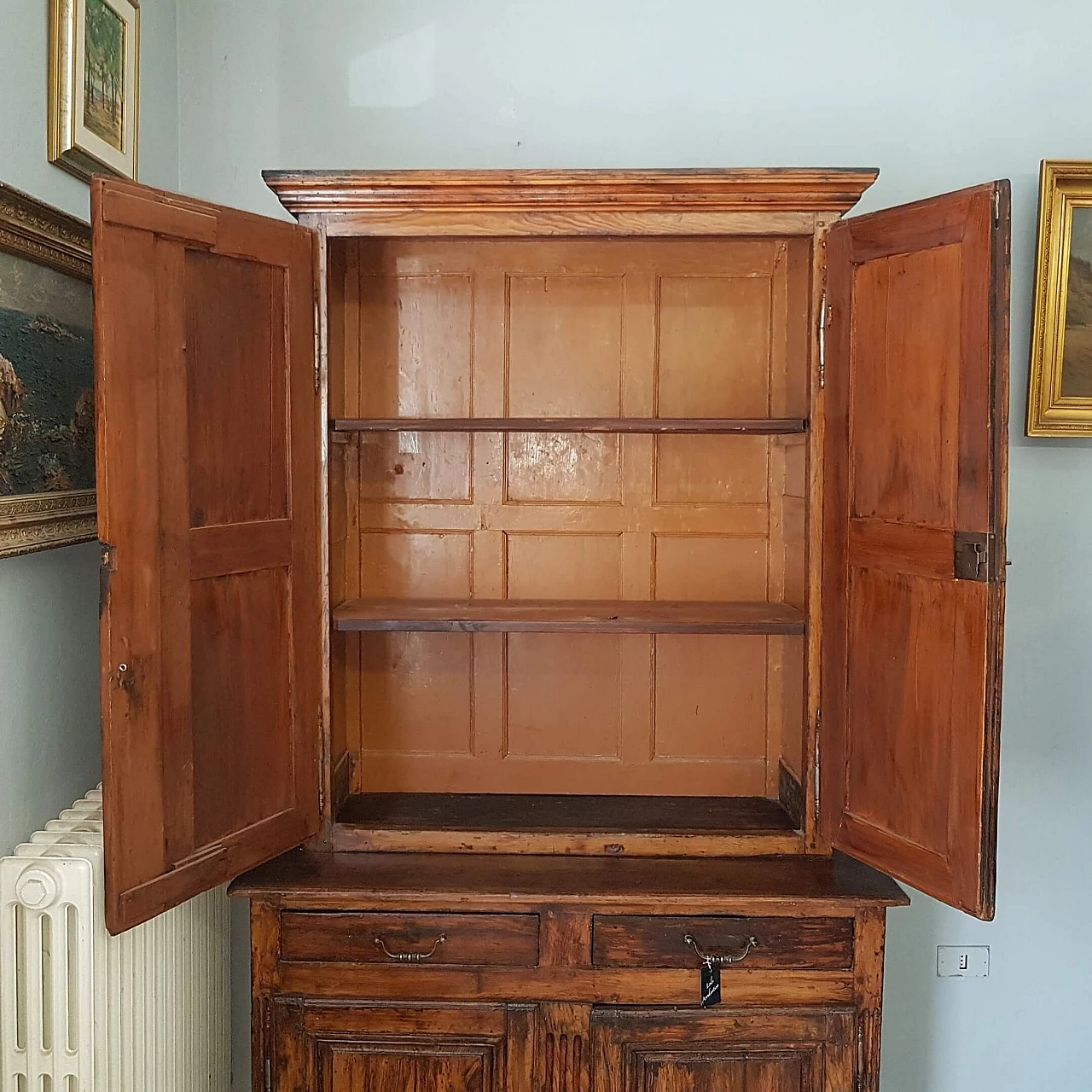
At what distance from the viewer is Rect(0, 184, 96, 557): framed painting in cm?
157

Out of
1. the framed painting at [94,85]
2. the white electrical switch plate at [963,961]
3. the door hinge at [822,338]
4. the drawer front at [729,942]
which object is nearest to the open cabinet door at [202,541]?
the framed painting at [94,85]

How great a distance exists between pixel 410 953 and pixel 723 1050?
626mm

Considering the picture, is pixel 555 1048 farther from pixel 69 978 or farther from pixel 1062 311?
pixel 1062 311

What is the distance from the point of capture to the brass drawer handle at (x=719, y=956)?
1754mm

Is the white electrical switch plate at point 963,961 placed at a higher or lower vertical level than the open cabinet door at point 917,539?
lower

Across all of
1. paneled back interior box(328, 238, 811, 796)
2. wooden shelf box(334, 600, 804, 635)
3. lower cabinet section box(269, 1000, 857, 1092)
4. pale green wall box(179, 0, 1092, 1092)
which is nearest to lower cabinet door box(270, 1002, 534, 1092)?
lower cabinet section box(269, 1000, 857, 1092)

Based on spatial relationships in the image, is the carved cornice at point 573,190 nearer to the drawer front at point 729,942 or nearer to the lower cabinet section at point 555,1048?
the drawer front at point 729,942

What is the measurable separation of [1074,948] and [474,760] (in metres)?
1.59

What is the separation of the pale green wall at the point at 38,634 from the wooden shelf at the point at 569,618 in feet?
1.72

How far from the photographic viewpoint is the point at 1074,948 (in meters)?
2.36

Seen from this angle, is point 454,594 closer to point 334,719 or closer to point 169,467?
point 334,719

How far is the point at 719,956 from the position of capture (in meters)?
1.76

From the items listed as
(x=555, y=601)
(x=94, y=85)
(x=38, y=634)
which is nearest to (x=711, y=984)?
(x=555, y=601)

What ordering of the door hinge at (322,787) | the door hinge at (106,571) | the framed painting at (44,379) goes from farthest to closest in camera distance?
the door hinge at (322,787) < the framed painting at (44,379) < the door hinge at (106,571)
